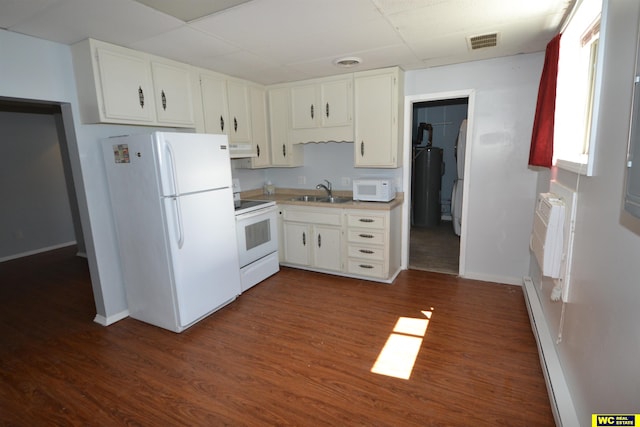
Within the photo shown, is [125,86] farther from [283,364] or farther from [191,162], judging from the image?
[283,364]

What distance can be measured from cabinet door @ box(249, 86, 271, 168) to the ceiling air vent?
2.44m

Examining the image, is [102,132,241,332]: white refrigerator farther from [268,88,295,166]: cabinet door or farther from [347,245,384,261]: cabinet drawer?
[347,245,384,261]: cabinet drawer

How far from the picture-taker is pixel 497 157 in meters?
3.25

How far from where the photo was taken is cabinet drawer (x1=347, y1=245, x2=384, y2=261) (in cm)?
347

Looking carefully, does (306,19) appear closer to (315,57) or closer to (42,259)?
(315,57)

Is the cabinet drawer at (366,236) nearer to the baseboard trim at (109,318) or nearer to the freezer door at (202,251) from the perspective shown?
the freezer door at (202,251)

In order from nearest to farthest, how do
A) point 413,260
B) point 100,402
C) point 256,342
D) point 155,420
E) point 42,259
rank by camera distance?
point 155,420
point 100,402
point 256,342
point 413,260
point 42,259

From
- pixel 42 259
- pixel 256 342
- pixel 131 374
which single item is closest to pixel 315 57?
pixel 256 342

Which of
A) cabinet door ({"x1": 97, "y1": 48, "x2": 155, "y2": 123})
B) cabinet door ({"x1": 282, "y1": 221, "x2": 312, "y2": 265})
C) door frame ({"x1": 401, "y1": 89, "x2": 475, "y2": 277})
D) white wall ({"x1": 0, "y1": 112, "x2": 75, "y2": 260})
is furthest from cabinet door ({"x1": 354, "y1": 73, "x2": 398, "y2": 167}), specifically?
white wall ({"x1": 0, "y1": 112, "x2": 75, "y2": 260})

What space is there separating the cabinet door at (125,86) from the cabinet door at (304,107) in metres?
1.65

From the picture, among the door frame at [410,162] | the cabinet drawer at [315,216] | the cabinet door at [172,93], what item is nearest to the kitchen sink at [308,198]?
the cabinet drawer at [315,216]

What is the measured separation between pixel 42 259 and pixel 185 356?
399cm

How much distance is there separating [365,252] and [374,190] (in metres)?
0.71

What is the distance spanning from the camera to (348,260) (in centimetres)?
365
